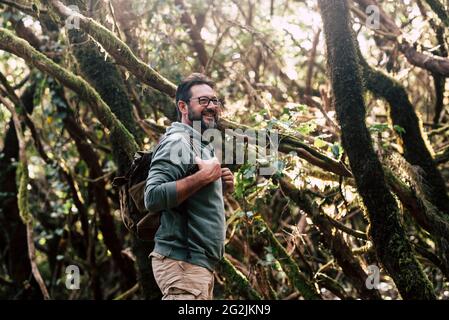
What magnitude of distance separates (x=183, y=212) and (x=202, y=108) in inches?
21.8

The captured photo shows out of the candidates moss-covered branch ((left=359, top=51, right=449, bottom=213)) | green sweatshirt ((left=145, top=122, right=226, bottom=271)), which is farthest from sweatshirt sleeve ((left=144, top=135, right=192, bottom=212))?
moss-covered branch ((left=359, top=51, right=449, bottom=213))

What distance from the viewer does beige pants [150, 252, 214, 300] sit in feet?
8.91

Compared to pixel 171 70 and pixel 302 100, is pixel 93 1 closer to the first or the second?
pixel 171 70

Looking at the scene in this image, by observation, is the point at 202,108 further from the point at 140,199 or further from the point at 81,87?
the point at 81,87

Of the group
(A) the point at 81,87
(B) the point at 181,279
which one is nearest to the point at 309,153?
(A) the point at 81,87

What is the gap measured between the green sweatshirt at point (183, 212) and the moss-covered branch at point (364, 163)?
1030 millimetres

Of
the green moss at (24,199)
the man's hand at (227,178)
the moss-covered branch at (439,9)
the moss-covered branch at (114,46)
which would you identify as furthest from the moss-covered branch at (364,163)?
the green moss at (24,199)

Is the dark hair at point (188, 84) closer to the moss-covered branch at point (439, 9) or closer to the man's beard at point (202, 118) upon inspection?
the man's beard at point (202, 118)

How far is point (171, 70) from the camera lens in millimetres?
6457

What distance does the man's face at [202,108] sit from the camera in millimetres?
3002

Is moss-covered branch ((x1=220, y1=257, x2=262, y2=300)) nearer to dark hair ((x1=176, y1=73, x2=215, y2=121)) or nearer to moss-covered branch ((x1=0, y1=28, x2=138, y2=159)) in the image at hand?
moss-covered branch ((x1=0, y1=28, x2=138, y2=159))

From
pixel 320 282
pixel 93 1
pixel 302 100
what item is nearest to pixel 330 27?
pixel 93 1

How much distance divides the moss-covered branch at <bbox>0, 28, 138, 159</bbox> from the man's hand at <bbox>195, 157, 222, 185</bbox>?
169cm
